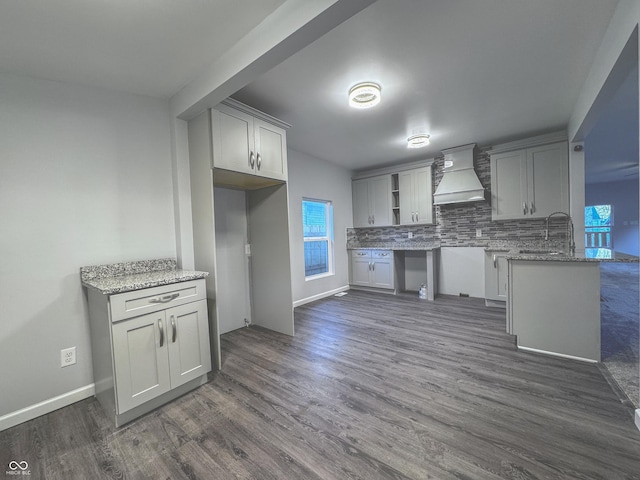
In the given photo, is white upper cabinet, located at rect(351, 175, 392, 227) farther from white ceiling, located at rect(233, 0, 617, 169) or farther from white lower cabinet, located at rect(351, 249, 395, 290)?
white ceiling, located at rect(233, 0, 617, 169)

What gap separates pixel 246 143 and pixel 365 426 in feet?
8.11

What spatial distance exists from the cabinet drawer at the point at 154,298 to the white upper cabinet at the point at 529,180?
442 centimetres

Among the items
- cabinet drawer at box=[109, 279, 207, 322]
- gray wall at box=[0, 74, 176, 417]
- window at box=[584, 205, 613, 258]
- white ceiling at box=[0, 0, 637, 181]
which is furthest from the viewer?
window at box=[584, 205, 613, 258]

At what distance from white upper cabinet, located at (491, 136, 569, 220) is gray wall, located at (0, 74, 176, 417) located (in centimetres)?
470

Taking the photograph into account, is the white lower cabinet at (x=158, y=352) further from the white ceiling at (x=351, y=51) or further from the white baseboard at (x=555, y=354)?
the white baseboard at (x=555, y=354)

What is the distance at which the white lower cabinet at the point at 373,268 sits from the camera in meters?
4.87

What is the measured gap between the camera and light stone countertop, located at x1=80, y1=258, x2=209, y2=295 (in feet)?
5.55

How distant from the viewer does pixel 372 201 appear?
537cm

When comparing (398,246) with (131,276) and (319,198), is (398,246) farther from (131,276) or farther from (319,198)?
(131,276)

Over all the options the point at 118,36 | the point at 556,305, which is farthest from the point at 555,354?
the point at 118,36

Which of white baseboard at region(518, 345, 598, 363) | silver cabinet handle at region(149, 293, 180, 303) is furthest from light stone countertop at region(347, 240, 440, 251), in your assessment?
silver cabinet handle at region(149, 293, 180, 303)

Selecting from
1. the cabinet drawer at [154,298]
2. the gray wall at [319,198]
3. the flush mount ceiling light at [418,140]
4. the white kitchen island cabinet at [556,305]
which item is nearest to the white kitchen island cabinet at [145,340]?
the cabinet drawer at [154,298]

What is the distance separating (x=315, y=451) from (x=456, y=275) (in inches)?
163

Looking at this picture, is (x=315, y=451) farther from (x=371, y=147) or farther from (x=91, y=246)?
(x=371, y=147)
